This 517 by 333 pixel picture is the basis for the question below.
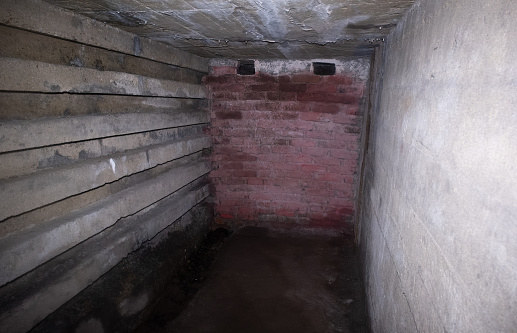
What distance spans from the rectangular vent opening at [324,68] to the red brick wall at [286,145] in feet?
0.20

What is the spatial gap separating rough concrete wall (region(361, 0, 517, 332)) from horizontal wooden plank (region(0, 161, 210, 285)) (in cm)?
203

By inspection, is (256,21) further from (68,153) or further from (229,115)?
(229,115)

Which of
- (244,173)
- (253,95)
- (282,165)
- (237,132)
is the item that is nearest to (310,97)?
(253,95)

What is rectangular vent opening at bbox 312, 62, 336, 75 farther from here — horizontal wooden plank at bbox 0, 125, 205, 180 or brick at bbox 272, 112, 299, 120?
horizontal wooden plank at bbox 0, 125, 205, 180

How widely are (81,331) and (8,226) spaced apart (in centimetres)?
89

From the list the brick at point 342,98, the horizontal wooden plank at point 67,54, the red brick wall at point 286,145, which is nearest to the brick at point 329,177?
the red brick wall at point 286,145

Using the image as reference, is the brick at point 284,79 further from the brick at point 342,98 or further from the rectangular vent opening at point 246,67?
the brick at point 342,98

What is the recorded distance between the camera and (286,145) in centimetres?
373

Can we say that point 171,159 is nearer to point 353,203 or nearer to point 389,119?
point 389,119

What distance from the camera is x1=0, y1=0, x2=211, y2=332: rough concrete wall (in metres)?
1.54

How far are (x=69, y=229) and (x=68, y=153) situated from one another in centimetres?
51

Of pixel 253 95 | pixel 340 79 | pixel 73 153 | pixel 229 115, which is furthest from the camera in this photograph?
pixel 229 115

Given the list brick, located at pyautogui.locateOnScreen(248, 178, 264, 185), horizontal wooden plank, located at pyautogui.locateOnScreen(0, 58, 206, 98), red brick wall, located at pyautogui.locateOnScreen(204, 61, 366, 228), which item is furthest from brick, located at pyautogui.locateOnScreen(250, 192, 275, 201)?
horizontal wooden plank, located at pyautogui.locateOnScreen(0, 58, 206, 98)

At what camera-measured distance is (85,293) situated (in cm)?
199
